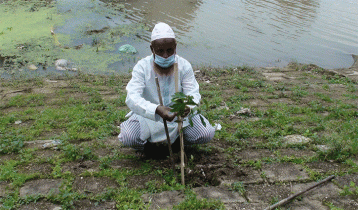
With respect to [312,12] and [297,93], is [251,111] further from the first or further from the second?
[312,12]

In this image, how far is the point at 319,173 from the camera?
3.09 metres

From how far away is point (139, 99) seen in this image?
2947 millimetres

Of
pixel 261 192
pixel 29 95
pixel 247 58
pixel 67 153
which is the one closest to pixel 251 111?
pixel 261 192

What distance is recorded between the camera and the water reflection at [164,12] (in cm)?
1074

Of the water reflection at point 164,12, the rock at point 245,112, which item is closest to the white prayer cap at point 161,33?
the rock at point 245,112

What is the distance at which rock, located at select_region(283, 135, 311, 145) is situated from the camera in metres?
3.80

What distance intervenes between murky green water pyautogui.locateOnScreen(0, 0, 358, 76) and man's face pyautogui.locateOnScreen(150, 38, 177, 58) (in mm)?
4909

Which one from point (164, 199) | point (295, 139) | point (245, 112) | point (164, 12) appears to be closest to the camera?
point (164, 199)

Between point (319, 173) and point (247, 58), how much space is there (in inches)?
240

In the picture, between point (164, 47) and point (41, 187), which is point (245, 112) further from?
point (41, 187)

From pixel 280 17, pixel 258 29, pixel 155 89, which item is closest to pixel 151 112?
pixel 155 89

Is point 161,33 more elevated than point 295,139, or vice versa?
point 161,33

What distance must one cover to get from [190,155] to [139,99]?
0.89 meters

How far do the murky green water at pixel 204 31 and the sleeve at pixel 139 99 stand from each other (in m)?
4.75
